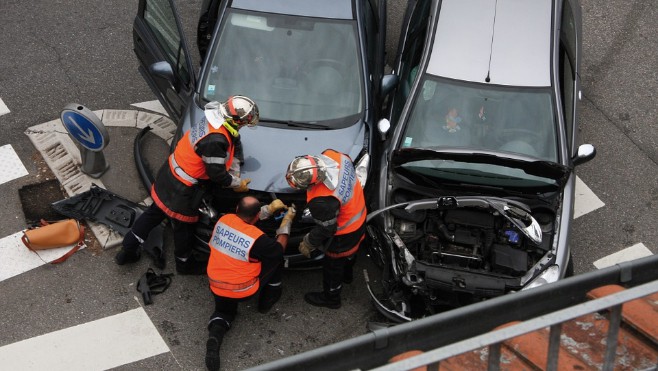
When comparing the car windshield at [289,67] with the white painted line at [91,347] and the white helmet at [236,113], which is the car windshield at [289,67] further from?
the white painted line at [91,347]

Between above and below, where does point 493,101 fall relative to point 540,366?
above

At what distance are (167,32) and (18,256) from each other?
265 cm

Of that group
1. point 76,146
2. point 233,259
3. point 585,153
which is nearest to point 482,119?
point 585,153

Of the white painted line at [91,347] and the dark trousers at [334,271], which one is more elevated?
the dark trousers at [334,271]

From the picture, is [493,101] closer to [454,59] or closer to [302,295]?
[454,59]

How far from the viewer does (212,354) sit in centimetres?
743

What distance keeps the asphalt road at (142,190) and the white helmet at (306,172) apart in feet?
5.18

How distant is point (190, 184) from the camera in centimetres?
757

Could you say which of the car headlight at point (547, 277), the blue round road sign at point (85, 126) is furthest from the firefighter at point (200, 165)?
the car headlight at point (547, 277)

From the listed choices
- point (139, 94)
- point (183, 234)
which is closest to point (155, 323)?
point (183, 234)

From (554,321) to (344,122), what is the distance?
14.3ft

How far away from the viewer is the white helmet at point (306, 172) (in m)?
7.03

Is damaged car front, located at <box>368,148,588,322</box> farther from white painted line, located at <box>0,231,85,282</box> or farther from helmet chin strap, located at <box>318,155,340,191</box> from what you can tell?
white painted line, located at <box>0,231,85,282</box>

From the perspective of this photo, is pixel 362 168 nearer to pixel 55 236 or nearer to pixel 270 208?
pixel 270 208
